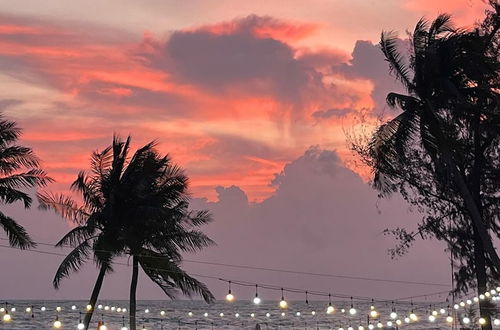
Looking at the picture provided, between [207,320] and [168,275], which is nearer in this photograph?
[168,275]

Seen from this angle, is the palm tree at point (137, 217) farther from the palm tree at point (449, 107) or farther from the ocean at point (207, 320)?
the ocean at point (207, 320)

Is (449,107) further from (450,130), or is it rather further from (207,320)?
(207,320)

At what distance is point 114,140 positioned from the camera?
3044cm

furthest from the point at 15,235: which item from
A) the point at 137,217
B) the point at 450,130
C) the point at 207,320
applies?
the point at 207,320

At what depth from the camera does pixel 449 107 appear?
2600 centimetres

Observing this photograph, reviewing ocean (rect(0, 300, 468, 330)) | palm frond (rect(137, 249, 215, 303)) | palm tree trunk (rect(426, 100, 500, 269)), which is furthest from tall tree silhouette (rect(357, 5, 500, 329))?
ocean (rect(0, 300, 468, 330))

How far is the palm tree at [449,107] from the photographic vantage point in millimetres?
24688

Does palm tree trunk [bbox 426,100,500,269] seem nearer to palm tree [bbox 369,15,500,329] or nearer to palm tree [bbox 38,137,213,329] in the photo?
palm tree [bbox 369,15,500,329]

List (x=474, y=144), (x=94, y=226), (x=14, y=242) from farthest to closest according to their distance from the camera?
(x=94, y=226)
(x=474, y=144)
(x=14, y=242)

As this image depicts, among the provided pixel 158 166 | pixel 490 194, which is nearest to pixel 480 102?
pixel 490 194

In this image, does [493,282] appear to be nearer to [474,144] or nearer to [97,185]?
[474,144]

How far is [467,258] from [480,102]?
26.3 feet

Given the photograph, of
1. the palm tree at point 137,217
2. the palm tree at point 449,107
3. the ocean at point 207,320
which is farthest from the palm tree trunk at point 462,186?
the ocean at point 207,320

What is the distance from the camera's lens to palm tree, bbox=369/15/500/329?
24688mm
